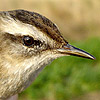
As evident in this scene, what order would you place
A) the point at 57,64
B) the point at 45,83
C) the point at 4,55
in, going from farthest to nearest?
the point at 57,64, the point at 45,83, the point at 4,55

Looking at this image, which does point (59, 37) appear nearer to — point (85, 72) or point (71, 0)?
point (85, 72)

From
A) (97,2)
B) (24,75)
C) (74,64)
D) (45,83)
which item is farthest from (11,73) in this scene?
(97,2)

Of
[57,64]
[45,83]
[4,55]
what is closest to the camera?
[4,55]

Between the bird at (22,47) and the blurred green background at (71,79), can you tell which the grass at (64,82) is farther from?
the bird at (22,47)

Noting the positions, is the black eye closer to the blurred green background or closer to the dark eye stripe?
the dark eye stripe

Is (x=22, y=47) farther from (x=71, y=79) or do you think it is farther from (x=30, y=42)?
(x=71, y=79)

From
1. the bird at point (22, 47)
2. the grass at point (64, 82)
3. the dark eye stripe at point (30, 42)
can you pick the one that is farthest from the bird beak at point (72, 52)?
the grass at point (64, 82)

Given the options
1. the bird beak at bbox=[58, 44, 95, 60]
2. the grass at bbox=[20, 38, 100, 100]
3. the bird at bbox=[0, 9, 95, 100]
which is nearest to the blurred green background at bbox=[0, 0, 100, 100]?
the grass at bbox=[20, 38, 100, 100]
